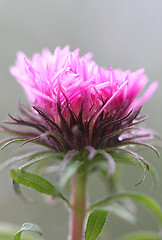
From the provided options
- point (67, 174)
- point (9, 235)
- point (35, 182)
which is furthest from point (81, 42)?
point (67, 174)

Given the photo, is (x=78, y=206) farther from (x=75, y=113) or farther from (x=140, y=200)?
(x=75, y=113)

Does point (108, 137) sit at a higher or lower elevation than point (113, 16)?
lower

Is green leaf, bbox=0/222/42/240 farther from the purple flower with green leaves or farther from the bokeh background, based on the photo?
the bokeh background

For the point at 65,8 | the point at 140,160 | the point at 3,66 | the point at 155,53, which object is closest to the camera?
the point at 140,160

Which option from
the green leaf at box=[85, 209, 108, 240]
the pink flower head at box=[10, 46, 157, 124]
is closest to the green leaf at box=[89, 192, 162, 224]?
the green leaf at box=[85, 209, 108, 240]

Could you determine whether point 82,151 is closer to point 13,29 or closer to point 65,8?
point 13,29

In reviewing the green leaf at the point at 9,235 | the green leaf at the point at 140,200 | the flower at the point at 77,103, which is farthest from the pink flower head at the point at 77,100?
the green leaf at the point at 9,235

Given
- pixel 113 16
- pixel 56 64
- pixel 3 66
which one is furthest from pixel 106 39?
pixel 56 64
